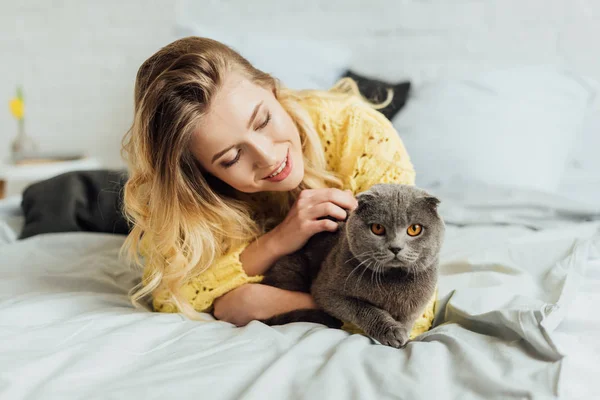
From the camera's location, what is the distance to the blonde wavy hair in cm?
110

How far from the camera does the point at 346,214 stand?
1.10 metres

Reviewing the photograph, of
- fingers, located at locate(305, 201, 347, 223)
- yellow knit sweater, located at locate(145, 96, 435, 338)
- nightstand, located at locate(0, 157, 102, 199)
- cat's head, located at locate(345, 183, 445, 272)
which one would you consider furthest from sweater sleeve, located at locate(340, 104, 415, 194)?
nightstand, located at locate(0, 157, 102, 199)

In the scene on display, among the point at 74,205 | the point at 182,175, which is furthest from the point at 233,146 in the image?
the point at 74,205

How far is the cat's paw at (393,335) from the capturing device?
904 millimetres

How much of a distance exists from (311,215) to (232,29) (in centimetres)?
177

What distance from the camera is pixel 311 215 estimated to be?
3.66 ft

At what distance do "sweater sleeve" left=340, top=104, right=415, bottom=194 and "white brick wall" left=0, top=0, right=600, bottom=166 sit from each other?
1023mm

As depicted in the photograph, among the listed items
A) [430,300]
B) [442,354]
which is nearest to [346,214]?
[430,300]

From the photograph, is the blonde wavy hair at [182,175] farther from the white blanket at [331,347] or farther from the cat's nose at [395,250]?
the cat's nose at [395,250]

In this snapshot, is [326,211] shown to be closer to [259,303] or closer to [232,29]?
[259,303]

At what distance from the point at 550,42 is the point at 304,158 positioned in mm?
1510

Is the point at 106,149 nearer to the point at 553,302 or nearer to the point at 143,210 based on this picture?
the point at 143,210

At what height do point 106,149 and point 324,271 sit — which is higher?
point 324,271

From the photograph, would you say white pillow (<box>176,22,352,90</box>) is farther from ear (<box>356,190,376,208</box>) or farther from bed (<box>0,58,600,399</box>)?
ear (<box>356,190,376,208</box>)
